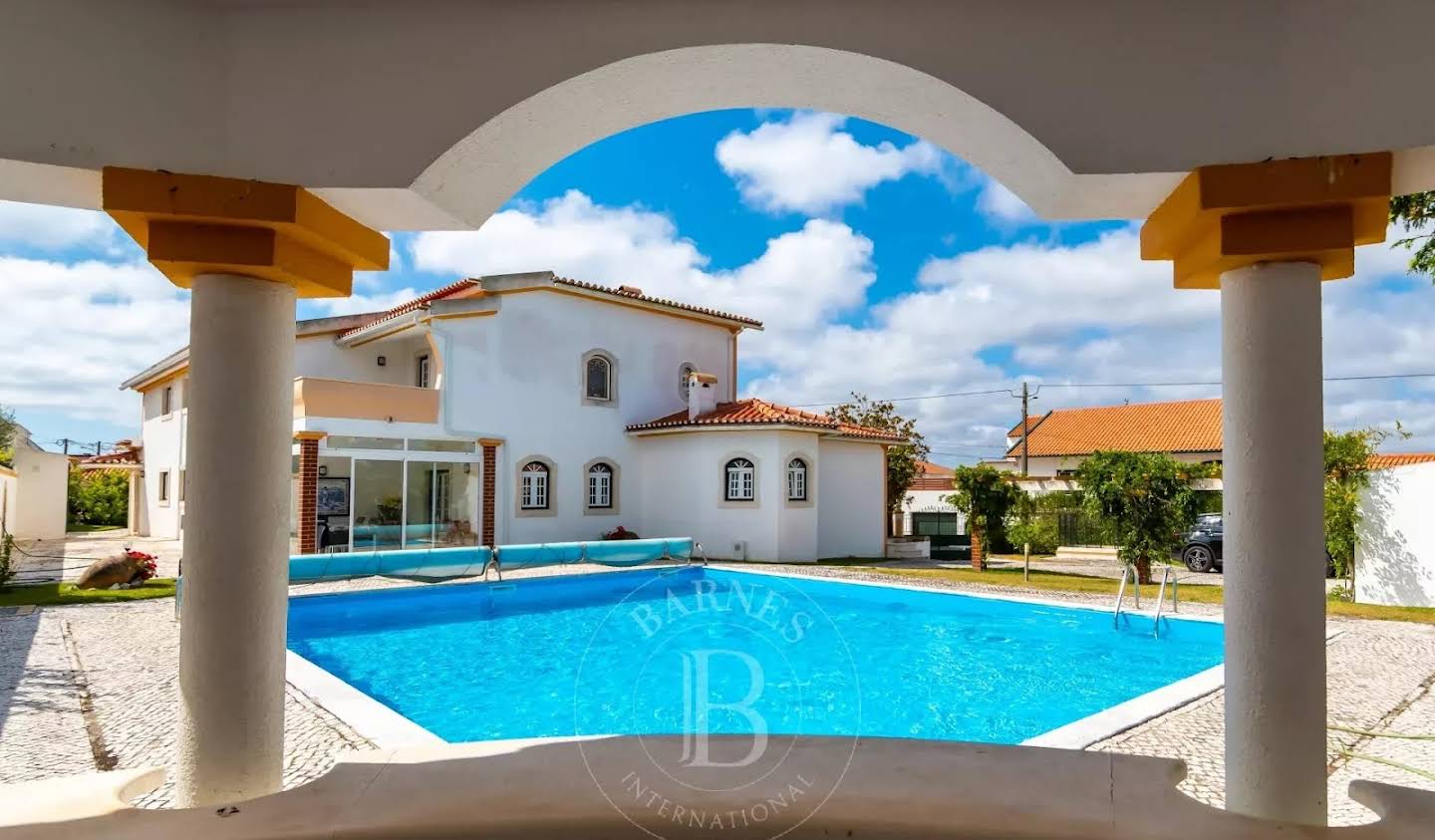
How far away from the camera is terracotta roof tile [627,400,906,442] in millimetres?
18438

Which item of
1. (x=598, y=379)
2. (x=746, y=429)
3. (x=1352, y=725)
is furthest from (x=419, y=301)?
(x=1352, y=725)

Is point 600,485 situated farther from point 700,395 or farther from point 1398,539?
point 1398,539

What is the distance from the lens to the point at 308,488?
612 inches

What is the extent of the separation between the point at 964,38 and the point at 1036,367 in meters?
33.7

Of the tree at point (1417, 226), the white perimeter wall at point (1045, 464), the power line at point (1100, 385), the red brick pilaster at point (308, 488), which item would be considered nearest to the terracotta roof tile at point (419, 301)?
the red brick pilaster at point (308, 488)

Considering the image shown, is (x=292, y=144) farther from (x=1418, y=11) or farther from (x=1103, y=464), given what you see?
(x=1103, y=464)

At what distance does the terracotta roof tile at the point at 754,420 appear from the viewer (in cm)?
1844

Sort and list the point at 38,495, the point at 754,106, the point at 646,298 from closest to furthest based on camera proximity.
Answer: the point at 754,106 < the point at 646,298 < the point at 38,495

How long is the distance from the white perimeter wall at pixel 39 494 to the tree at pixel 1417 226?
3083cm

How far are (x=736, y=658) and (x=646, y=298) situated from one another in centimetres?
1249

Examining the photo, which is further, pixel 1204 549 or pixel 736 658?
pixel 1204 549

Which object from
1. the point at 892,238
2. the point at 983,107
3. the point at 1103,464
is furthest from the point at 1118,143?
the point at 892,238

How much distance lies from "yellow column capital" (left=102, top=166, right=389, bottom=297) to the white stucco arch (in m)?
0.21

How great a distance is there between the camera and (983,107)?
2.96 meters
